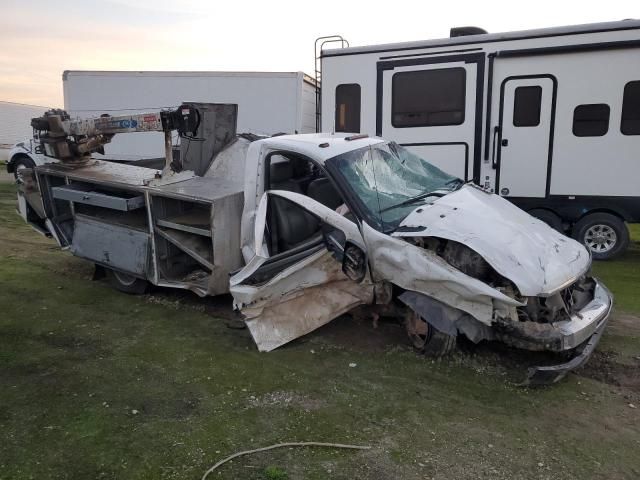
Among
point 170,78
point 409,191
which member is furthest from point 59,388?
point 170,78

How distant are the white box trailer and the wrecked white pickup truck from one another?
255 inches

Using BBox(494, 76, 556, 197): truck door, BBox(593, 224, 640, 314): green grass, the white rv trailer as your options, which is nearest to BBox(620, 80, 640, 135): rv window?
the white rv trailer

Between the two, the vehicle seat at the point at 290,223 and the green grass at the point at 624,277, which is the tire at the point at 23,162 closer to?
the vehicle seat at the point at 290,223

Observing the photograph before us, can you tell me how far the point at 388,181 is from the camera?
16.1 feet

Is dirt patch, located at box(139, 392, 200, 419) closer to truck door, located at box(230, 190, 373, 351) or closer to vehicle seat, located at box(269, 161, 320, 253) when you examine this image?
truck door, located at box(230, 190, 373, 351)

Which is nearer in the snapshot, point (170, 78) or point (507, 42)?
point (507, 42)

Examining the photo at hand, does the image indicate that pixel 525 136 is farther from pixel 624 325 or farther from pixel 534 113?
pixel 624 325

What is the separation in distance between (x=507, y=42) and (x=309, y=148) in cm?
454

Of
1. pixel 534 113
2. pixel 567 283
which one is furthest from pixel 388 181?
pixel 534 113

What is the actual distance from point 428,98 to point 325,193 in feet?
13.4

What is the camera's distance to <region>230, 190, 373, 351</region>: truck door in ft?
14.3

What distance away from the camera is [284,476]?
288 cm

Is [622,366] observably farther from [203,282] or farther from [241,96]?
[241,96]

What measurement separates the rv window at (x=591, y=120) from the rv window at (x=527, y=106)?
1.73 feet
